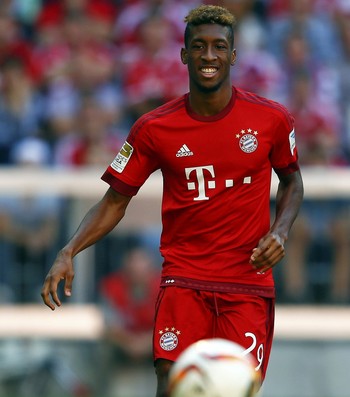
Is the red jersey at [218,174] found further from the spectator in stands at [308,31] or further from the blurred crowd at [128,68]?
the spectator in stands at [308,31]

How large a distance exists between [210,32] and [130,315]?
499 centimetres

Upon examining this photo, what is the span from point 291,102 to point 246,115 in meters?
6.19

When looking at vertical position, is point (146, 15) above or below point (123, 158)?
above

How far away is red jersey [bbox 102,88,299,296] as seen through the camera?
6855mm

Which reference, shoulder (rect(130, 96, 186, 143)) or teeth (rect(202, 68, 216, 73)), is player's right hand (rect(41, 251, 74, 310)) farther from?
teeth (rect(202, 68, 216, 73))

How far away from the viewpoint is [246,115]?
6910 mm

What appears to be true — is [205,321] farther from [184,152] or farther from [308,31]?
[308,31]

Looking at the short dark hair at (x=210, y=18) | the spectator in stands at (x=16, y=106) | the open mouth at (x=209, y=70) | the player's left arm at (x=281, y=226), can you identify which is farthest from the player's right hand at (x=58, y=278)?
the spectator in stands at (x=16, y=106)

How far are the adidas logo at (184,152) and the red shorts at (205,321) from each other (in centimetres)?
75

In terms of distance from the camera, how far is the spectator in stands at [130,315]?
36.9 feet

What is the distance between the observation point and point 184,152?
6.87m

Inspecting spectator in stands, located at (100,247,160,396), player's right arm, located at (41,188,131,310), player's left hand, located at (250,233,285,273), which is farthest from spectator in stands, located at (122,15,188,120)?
player's left hand, located at (250,233,285,273)

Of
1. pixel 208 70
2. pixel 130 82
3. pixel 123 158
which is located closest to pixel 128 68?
pixel 130 82

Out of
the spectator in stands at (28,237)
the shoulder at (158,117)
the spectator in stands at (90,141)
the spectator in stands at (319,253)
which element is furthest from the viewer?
the spectator in stands at (90,141)
